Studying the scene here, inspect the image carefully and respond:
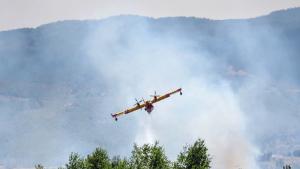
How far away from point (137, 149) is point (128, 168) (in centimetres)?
933

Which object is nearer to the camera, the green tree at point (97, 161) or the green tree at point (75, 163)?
the green tree at point (97, 161)

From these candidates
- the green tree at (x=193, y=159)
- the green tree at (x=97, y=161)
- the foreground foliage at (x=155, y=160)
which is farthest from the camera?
the green tree at (x=193, y=159)

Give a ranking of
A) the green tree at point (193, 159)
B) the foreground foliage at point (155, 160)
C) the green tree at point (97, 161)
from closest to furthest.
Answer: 1. the green tree at point (97, 161)
2. the foreground foliage at point (155, 160)
3. the green tree at point (193, 159)

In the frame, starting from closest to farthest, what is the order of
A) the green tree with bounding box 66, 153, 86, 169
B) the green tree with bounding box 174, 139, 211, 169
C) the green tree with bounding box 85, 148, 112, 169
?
the green tree with bounding box 85, 148, 112, 169
the green tree with bounding box 66, 153, 86, 169
the green tree with bounding box 174, 139, 211, 169

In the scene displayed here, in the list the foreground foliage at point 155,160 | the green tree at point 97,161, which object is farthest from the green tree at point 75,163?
the green tree at point 97,161

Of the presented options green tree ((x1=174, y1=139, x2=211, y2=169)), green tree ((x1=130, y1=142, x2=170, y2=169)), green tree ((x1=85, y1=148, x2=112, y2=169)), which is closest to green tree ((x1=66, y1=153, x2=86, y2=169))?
green tree ((x1=85, y1=148, x2=112, y2=169))

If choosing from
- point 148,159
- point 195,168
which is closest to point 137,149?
point 148,159

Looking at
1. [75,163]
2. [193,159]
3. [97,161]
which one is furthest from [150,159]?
[75,163]

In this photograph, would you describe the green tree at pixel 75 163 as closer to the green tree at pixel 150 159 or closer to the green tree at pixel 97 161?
the green tree at pixel 97 161

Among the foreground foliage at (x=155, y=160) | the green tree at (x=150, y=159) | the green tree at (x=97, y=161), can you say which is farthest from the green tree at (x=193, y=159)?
the green tree at (x=97, y=161)

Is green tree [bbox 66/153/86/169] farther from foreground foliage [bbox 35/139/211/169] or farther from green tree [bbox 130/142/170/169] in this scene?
green tree [bbox 130/142/170/169]

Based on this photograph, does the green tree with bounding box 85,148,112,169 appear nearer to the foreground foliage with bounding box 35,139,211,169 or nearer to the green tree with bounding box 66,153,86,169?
the foreground foliage with bounding box 35,139,211,169

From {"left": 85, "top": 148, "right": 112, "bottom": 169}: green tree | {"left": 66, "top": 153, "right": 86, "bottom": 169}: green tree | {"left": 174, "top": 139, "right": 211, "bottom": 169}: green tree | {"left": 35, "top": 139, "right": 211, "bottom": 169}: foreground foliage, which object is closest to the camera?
{"left": 85, "top": 148, "right": 112, "bottom": 169}: green tree

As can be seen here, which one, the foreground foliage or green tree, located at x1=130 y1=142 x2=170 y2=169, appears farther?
green tree, located at x1=130 y1=142 x2=170 y2=169
